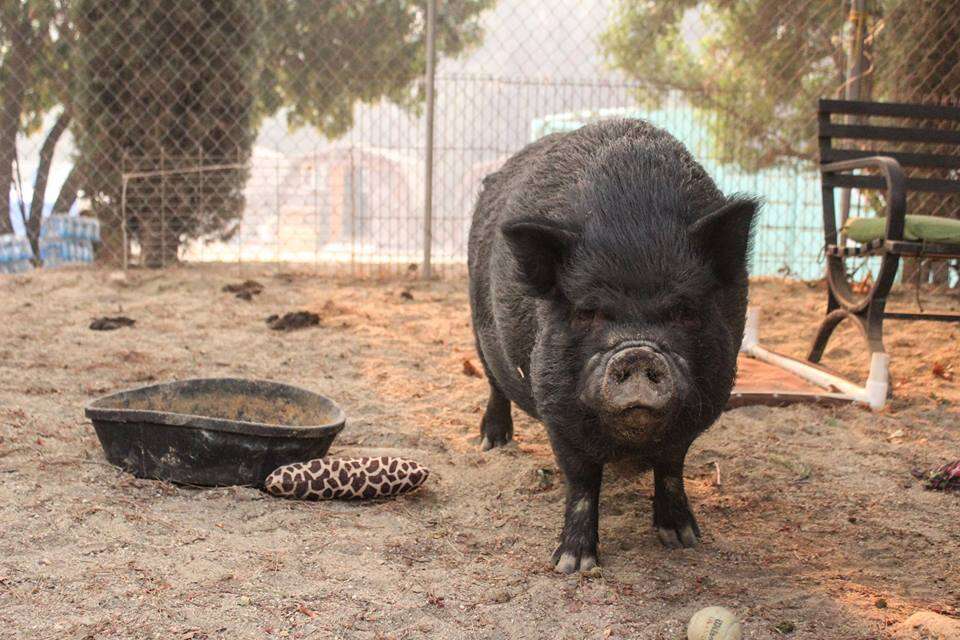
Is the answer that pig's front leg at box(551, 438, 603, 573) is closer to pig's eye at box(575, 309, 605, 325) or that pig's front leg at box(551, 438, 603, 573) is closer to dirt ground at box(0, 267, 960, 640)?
dirt ground at box(0, 267, 960, 640)

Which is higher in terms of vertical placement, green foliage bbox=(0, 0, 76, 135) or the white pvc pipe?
green foliage bbox=(0, 0, 76, 135)

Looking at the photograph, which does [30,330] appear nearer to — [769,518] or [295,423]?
[295,423]

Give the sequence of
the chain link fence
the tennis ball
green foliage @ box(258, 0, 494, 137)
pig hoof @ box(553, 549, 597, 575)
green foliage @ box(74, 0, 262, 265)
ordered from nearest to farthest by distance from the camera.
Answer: the tennis ball, pig hoof @ box(553, 549, 597, 575), the chain link fence, green foliage @ box(74, 0, 262, 265), green foliage @ box(258, 0, 494, 137)

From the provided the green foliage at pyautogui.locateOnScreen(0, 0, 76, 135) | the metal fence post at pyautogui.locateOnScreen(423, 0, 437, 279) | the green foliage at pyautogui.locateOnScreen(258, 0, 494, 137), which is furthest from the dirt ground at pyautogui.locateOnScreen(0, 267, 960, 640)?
the green foliage at pyautogui.locateOnScreen(258, 0, 494, 137)

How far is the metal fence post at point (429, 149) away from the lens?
348 inches

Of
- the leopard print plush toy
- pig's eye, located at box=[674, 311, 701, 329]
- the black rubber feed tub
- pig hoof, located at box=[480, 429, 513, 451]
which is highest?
pig's eye, located at box=[674, 311, 701, 329]

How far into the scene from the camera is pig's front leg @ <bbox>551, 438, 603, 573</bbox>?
294 cm

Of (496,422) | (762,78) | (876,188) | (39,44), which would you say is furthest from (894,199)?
(39,44)

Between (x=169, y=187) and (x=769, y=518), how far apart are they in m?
7.98

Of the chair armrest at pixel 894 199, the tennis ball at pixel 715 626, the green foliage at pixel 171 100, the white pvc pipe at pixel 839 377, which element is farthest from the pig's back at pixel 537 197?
the green foliage at pixel 171 100

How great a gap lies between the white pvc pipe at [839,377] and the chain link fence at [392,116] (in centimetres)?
359

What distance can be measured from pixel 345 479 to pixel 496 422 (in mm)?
1127

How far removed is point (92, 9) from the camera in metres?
9.69

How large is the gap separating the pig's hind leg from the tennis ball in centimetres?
199
